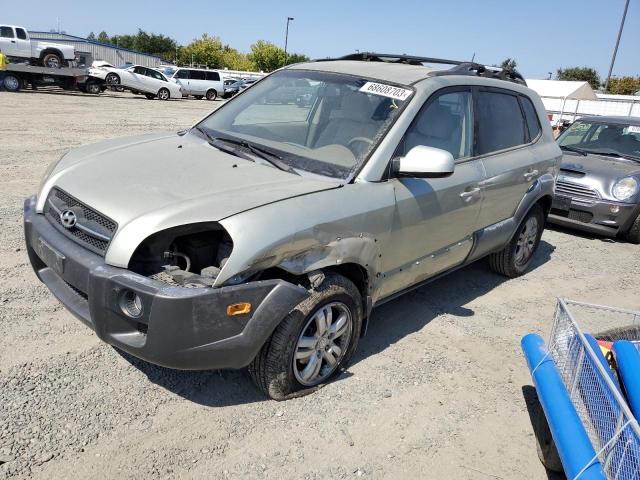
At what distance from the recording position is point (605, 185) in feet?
23.3

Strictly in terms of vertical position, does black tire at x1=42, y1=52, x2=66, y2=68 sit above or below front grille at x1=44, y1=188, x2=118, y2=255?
above

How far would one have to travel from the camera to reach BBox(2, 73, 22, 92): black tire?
21.7m

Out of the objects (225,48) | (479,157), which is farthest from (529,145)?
(225,48)

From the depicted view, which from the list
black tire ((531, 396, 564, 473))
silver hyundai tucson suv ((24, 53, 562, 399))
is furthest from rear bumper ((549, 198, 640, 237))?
black tire ((531, 396, 564, 473))

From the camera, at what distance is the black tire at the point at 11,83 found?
2167 centimetres

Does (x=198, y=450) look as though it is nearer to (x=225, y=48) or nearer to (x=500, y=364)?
(x=500, y=364)

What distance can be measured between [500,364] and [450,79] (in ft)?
6.92

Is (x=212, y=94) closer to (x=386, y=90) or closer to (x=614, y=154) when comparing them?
(x=614, y=154)

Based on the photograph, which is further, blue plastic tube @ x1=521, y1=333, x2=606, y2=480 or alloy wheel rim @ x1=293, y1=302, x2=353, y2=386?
alloy wheel rim @ x1=293, y1=302, x2=353, y2=386

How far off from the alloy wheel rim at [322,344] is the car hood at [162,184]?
0.73 metres

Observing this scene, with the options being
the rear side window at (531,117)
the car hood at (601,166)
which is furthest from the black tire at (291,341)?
the car hood at (601,166)

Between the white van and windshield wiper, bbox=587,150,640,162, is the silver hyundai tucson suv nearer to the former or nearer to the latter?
windshield wiper, bbox=587,150,640,162

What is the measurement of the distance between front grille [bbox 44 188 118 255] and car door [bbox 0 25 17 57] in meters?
23.1

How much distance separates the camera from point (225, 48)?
3270 inches
